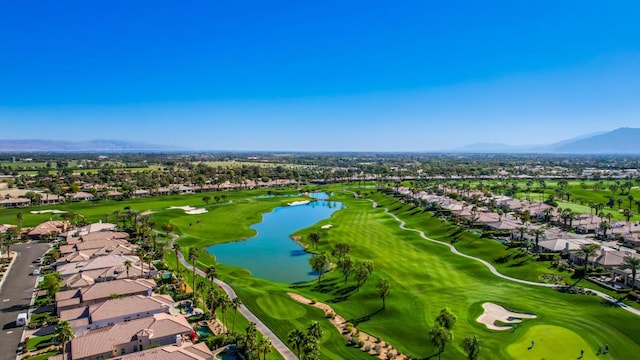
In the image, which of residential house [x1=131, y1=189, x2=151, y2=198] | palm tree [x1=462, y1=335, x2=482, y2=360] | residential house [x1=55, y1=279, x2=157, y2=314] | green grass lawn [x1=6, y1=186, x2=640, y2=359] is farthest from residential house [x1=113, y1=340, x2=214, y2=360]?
residential house [x1=131, y1=189, x2=151, y2=198]

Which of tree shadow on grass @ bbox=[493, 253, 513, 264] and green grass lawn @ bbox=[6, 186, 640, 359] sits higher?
tree shadow on grass @ bbox=[493, 253, 513, 264]

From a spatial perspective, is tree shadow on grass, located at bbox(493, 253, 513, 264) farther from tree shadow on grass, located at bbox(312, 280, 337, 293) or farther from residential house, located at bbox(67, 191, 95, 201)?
residential house, located at bbox(67, 191, 95, 201)

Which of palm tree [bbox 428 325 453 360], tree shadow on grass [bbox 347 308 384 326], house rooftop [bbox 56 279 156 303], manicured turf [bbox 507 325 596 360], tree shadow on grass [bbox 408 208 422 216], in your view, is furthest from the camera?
tree shadow on grass [bbox 408 208 422 216]

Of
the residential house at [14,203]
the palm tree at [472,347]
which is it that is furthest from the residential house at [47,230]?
the palm tree at [472,347]

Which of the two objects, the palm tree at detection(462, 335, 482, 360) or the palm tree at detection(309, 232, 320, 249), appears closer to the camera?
the palm tree at detection(462, 335, 482, 360)

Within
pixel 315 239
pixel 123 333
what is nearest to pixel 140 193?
pixel 315 239

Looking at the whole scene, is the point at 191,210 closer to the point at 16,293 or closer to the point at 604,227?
the point at 16,293
